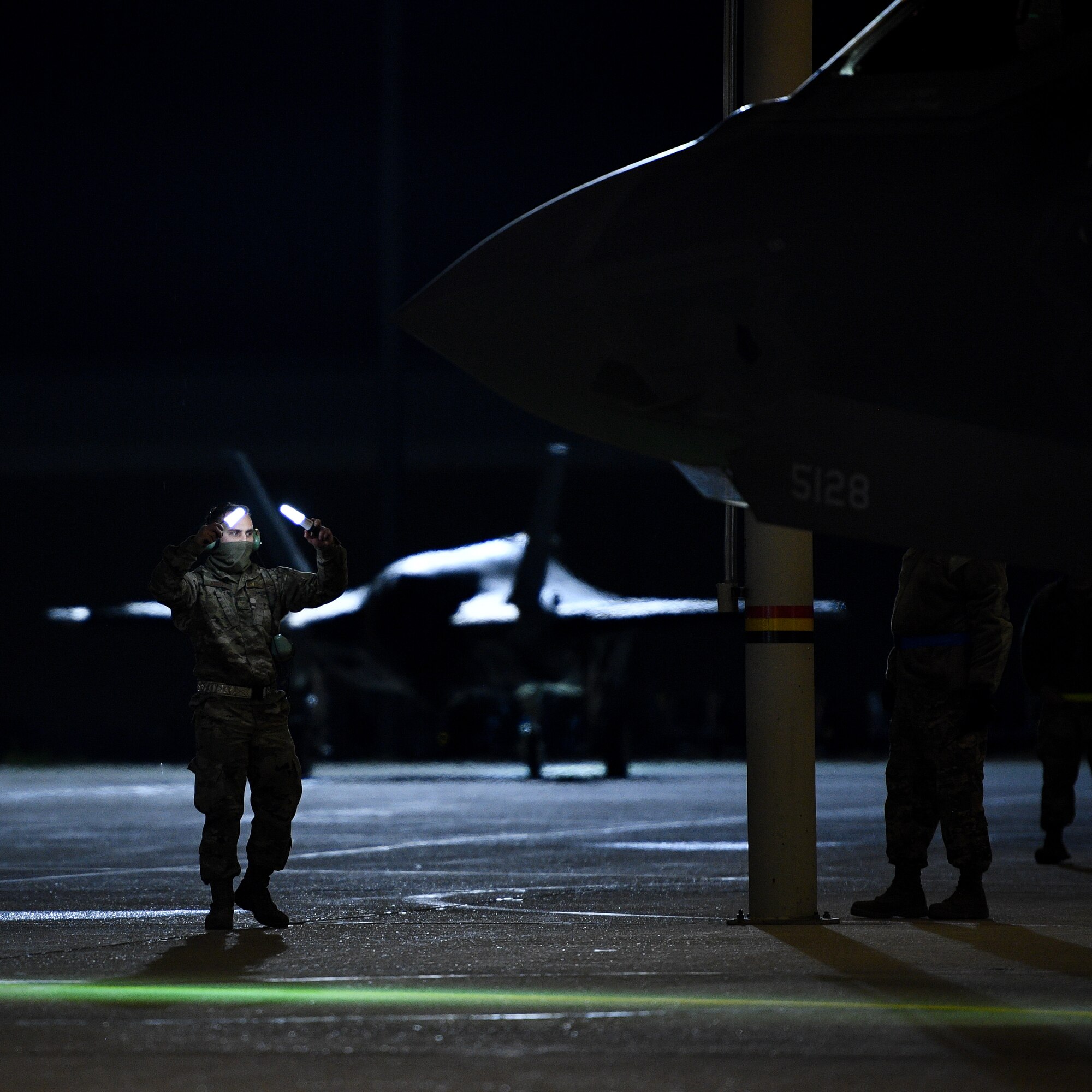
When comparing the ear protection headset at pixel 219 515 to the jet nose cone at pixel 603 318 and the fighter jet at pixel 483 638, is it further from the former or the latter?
the fighter jet at pixel 483 638

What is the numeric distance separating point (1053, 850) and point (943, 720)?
12.4ft

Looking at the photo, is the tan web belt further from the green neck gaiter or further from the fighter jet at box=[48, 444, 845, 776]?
the fighter jet at box=[48, 444, 845, 776]

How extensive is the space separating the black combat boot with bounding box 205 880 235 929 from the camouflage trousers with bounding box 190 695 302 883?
0.04 metres

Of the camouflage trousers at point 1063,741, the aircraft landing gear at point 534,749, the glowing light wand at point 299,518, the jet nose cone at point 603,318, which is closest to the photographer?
the jet nose cone at point 603,318

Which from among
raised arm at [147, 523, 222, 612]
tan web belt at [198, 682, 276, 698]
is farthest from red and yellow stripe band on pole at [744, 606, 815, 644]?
raised arm at [147, 523, 222, 612]

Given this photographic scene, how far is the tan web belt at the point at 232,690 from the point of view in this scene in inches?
283

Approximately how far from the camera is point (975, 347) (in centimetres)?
384

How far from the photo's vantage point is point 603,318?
391cm

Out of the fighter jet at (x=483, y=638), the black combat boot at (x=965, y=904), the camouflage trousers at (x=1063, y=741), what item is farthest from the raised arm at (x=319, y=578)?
the fighter jet at (x=483, y=638)

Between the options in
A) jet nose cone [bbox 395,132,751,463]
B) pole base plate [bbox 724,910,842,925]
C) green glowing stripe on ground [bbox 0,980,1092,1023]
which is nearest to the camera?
jet nose cone [bbox 395,132,751,463]

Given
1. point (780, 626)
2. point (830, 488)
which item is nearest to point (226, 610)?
point (780, 626)

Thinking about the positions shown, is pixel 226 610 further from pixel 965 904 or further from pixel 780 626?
pixel 965 904

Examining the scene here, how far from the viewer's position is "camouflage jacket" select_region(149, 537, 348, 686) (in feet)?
23.7

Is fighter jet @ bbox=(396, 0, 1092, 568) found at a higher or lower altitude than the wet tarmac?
higher
